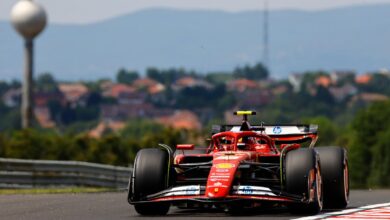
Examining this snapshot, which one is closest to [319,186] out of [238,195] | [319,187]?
[319,187]

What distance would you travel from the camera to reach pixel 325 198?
18.8 metres

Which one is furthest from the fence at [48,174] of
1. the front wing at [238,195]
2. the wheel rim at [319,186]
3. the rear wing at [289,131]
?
the front wing at [238,195]

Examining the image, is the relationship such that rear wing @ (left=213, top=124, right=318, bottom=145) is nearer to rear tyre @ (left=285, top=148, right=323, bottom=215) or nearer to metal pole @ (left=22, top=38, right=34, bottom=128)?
rear tyre @ (left=285, top=148, right=323, bottom=215)

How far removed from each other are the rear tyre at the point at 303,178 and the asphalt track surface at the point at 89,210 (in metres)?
0.20

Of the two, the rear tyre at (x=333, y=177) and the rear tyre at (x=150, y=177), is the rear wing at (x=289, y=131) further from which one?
the rear tyre at (x=150, y=177)

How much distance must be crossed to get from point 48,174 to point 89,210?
1734 centimetres

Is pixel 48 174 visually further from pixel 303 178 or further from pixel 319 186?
pixel 303 178

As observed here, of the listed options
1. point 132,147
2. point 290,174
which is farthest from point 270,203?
point 132,147

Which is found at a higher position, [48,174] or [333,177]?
[333,177]

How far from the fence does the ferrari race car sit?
48.1 feet

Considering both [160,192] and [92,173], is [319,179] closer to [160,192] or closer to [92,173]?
[160,192]

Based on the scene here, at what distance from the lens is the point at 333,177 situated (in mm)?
18781

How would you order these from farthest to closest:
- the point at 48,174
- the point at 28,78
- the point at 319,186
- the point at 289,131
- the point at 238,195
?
the point at 28,78, the point at 48,174, the point at 289,131, the point at 319,186, the point at 238,195

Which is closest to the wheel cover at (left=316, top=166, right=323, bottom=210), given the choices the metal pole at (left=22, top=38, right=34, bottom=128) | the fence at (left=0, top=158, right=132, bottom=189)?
the fence at (left=0, top=158, right=132, bottom=189)
